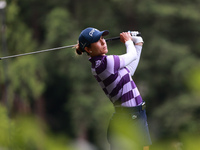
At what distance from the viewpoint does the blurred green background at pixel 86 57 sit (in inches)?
674

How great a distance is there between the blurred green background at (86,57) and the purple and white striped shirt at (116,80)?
13115 mm

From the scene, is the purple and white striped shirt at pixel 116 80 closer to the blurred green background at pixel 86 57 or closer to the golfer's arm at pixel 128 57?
the golfer's arm at pixel 128 57

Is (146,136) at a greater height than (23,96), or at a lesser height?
greater

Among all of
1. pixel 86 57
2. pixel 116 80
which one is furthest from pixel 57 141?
pixel 86 57

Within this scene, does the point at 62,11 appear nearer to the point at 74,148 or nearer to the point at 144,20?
the point at 144,20

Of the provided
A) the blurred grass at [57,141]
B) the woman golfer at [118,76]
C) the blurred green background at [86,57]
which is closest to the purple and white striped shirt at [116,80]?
the woman golfer at [118,76]

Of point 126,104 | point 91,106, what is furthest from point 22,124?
point 91,106

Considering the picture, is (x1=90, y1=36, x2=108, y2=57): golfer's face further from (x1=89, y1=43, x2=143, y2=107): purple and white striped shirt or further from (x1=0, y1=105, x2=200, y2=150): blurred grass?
(x1=0, y1=105, x2=200, y2=150): blurred grass

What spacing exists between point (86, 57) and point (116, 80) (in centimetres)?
1535

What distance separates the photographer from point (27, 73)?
734 inches

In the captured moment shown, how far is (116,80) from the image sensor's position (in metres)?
2.86

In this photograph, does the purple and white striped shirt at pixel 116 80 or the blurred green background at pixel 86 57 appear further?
the blurred green background at pixel 86 57

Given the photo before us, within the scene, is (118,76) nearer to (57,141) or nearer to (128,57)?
(128,57)

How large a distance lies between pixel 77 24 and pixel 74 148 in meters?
17.3
